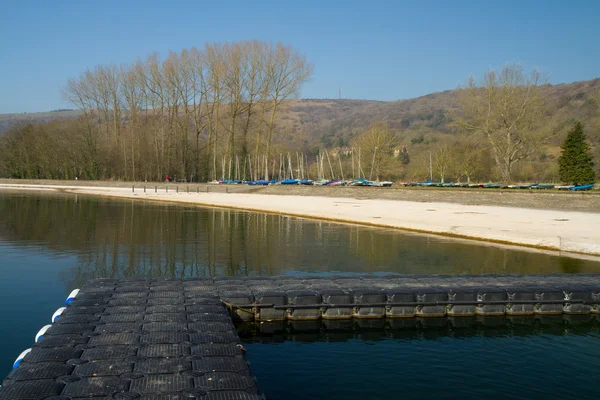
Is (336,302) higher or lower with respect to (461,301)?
higher

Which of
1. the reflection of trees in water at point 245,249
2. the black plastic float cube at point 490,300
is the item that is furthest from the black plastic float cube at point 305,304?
the reflection of trees in water at point 245,249

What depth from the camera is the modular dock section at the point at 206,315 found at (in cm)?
598

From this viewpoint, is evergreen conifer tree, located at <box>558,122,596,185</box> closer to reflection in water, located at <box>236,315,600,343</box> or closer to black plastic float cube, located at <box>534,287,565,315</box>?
black plastic float cube, located at <box>534,287,565,315</box>

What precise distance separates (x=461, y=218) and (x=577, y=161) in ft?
81.5

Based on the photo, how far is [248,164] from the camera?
8669 centimetres

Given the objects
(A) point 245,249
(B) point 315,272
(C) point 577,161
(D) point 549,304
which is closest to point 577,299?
(D) point 549,304

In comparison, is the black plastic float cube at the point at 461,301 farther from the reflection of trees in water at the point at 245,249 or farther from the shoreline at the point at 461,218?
the shoreline at the point at 461,218

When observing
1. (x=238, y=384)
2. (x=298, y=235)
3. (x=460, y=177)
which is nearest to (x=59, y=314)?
(x=238, y=384)

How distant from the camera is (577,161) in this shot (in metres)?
48.0

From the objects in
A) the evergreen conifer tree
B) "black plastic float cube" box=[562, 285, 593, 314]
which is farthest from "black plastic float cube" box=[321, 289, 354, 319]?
the evergreen conifer tree

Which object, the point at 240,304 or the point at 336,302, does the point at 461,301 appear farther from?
the point at 240,304

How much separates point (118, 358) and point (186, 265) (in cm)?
954

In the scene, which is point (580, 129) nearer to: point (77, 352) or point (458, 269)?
point (458, 269)

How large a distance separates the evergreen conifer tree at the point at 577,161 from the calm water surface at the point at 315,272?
2920 cm
